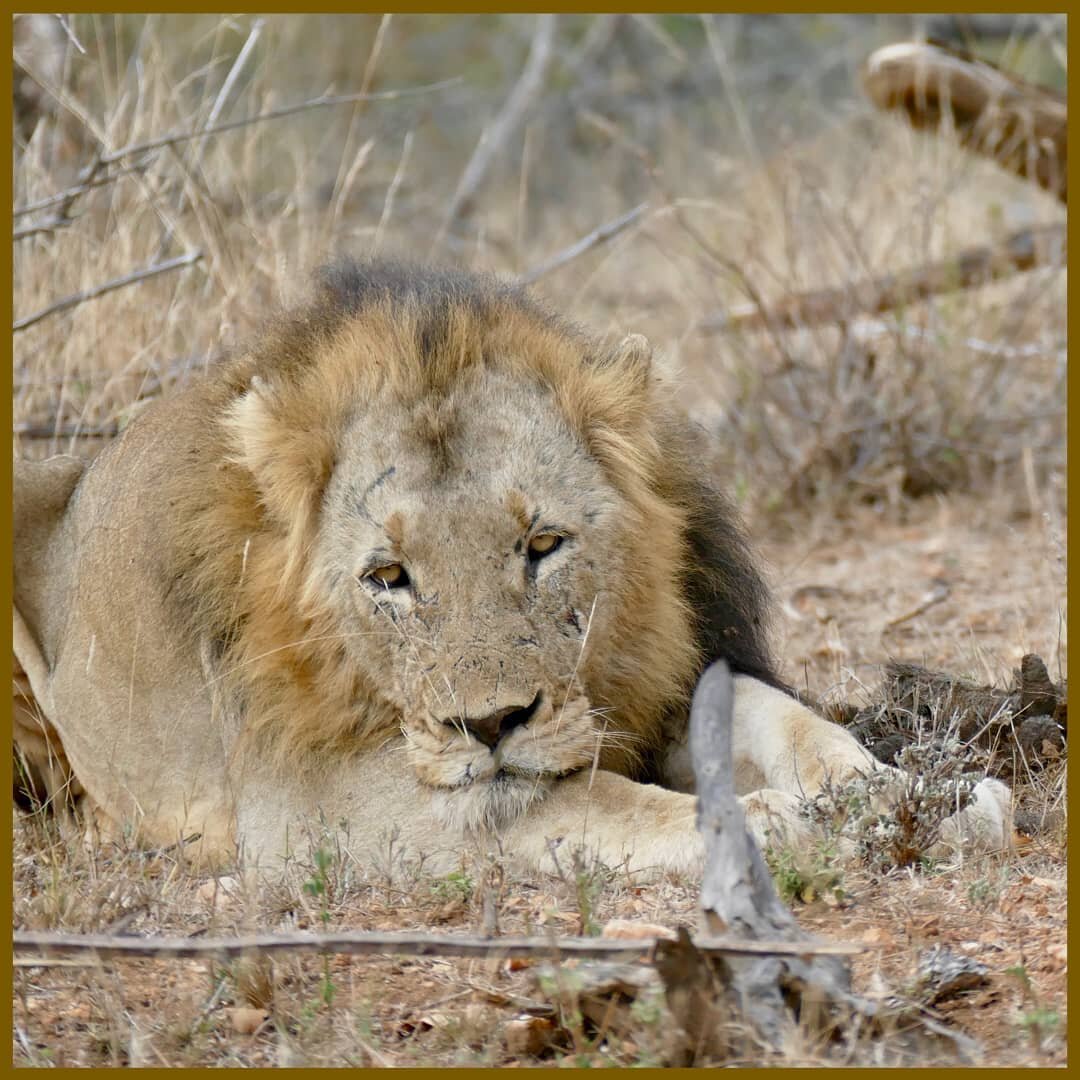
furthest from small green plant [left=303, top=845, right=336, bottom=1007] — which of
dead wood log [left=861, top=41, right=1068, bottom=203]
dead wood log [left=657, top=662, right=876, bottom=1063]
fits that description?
dead wood log [left=861, top=41, right=1068, bottom=203]

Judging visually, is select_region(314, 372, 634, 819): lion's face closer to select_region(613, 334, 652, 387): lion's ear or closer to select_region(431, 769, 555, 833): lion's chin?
select_region(431, 769, 555, 833): lion's chin

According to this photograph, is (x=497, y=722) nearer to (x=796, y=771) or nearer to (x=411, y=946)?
(x=796, y=771)

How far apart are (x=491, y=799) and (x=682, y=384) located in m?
1.40

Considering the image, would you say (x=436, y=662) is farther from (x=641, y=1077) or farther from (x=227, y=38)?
(x=227, y=38)

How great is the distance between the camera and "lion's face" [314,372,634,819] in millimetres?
3531

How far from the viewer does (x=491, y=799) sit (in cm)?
368

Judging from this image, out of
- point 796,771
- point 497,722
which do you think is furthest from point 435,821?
point 796,771

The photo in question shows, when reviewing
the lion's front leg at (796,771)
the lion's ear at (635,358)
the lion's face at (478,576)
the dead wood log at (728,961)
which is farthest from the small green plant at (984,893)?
the lion's ear at (635,358)

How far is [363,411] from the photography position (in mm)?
3859

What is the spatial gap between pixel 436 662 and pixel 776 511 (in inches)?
169

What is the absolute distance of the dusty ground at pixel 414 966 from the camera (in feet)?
9.17

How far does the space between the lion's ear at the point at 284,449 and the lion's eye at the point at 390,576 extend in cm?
26

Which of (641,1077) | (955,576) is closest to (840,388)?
(955,576)

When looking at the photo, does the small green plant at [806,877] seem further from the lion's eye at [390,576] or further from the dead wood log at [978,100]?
the dead wood log at [978,100]
